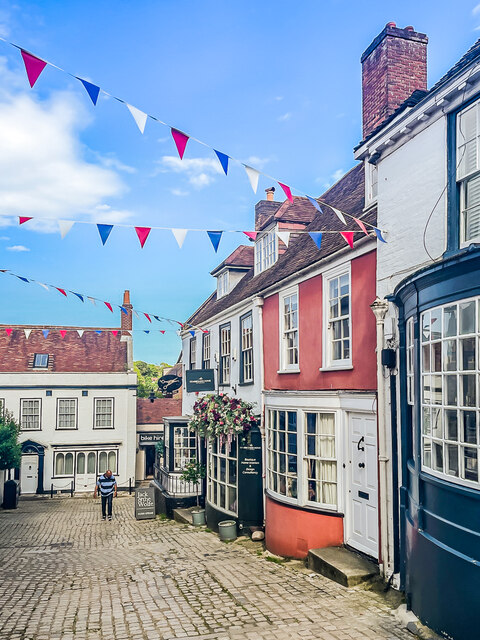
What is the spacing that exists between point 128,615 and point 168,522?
11.1 meters

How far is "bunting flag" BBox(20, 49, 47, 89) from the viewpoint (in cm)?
660

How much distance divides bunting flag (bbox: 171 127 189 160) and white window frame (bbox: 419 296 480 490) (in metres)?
3.96

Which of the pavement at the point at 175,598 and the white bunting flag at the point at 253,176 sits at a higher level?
the white bunting flag at the point at 253,176

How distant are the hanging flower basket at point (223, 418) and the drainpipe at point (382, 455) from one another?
586cm

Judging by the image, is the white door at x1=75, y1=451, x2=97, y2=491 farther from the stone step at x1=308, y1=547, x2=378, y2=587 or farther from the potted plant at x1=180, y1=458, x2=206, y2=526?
the stone step at x1=308, y1=547, x2=378, y2=587

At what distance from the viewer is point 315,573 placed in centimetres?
1013

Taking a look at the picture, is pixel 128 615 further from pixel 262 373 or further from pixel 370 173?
pixel 370 173

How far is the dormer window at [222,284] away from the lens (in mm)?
21797

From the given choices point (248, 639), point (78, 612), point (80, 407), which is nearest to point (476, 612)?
point (248, 639)

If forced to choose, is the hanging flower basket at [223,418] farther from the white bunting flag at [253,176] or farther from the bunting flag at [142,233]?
the white bunting flag at [253,176]

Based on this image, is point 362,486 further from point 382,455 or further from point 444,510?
point 444,510

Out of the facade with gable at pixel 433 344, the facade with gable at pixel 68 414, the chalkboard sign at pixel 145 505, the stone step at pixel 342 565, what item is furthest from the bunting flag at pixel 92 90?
the facade with gable at pixel 68 414

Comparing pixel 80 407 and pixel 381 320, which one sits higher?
pixel 381 320

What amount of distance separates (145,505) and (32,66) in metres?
16.2
